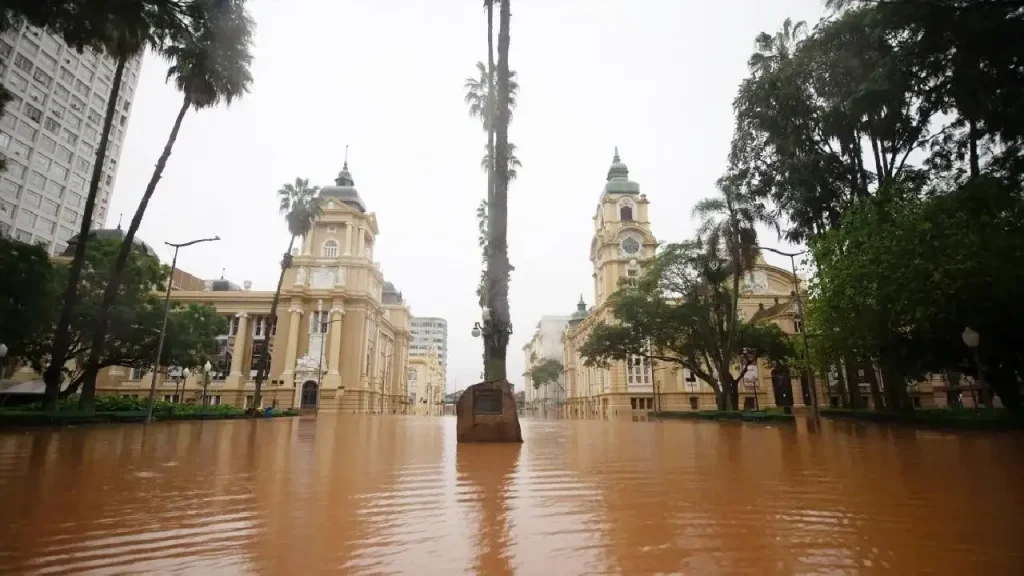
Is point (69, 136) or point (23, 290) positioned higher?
point (69, 136)

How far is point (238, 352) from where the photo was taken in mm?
57000

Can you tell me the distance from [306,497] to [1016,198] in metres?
22.4

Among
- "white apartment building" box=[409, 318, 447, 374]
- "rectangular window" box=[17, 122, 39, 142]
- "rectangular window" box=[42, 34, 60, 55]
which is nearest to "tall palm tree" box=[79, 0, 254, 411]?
"rectangular window" box=[17, 122, 39, 142]

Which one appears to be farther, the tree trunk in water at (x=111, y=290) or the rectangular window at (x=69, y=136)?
the rectangular window at (x=69, y=136)

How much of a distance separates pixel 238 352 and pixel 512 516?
60628 millimetres

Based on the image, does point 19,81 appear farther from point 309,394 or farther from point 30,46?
point 309,394

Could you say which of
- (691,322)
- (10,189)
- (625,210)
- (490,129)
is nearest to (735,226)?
(691,322)

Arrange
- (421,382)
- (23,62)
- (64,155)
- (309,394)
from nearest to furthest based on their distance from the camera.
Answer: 1. (309,394)
2. (23,62)
3. (64,155)
4. (421,382)

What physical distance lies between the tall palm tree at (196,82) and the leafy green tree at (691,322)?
25.2 meters

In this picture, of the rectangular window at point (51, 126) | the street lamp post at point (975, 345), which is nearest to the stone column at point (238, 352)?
the rectangular window at point (51, 126)

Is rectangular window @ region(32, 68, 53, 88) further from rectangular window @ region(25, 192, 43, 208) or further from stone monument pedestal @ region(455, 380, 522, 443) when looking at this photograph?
stone monument pedestal @ region(455, 380, 522, 443)

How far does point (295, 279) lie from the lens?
59250 millimetres

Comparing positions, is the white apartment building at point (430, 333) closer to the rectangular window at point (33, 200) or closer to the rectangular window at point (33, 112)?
the rectangular window at point (33, 200)

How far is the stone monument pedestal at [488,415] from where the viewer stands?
1152 cm
